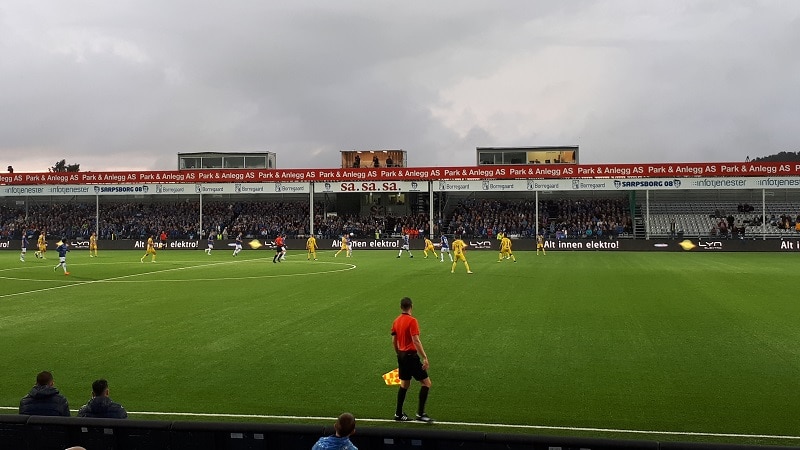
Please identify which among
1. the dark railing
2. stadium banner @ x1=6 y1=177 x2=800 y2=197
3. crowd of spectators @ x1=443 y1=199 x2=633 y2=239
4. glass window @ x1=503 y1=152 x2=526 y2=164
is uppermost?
glass window @ x1=503 y1=152 x2=526 y2=164

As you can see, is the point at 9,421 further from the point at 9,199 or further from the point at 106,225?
the point at 9,199

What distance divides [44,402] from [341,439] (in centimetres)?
425

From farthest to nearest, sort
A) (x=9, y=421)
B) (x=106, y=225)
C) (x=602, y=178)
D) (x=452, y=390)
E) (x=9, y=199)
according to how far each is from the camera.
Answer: (x=9, y=199), (x=106, y=225), (x=602, y=178), (x=452, y=390), (x=9, y=421)

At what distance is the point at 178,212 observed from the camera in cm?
6850

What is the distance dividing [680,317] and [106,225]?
62.6 m

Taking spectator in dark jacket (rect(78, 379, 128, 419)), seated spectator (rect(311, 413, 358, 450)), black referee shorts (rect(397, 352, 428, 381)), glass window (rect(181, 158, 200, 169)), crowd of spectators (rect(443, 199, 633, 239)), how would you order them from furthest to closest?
glass window (rect(181, 158, 200, 169)), crowd of spectators (rect(443, 199, 633, 239)), black referee shorts (rect(397, 352, 428, 381)), spectator in dark jacket (rect(78, 379, 128, 419)), seated spectator (rect(311, 413, 358, 450))

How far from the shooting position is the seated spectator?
525 centimetres

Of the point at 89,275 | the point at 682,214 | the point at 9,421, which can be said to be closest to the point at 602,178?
the point at 682,214

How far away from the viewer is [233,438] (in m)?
5.56

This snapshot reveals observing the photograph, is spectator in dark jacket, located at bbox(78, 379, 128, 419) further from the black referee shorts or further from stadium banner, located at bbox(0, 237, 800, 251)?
stadium banner, located at bbox(0, 237, 800, 251)

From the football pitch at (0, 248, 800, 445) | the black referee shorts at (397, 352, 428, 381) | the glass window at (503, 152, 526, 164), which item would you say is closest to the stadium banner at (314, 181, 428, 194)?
the glass window at (503, 152, 526, 164)

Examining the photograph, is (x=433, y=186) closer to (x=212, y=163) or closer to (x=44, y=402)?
(x=212, y=163)

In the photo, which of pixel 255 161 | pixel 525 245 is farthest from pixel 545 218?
pixel 255 161

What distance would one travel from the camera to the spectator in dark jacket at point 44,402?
7.47 meters
